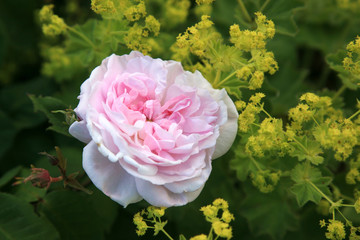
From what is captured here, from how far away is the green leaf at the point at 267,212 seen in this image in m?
1.06

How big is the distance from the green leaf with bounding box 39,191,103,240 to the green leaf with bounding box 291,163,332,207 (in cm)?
47

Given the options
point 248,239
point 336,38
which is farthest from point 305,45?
point 248,239

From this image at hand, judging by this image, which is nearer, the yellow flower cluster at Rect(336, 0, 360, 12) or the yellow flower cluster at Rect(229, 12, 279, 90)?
the yellow flower cluster at Rect(229, 12, 279, 90)

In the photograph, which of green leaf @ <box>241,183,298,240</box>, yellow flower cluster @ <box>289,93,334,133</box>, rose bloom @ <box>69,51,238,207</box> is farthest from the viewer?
green leaf @ <box>241,183,298,240</box>

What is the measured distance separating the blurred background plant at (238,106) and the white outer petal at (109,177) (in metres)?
0.11

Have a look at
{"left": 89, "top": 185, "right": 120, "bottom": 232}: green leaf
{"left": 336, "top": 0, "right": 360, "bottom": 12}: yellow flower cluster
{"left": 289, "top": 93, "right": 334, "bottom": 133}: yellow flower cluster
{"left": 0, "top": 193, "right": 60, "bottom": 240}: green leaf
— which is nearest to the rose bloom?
{"left": 289, "top": 93, "right": 334, "bottom": 133}: yellow flower cluster

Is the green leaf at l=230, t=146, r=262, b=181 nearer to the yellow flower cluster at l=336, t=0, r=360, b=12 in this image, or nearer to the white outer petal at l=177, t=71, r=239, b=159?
the white outer petal at l=177, t=71, r=239, b=159

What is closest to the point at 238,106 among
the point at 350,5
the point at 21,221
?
the point at 21,221

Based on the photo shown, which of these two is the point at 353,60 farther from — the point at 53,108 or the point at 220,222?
the point at 53,108

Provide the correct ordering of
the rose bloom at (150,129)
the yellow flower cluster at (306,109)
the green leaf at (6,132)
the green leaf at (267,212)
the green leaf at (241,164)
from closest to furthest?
the rose bloom at (150,129)
the yellow flower cluster at (306,109)
the green leaf at (241,164)
the green leaf at (267,212)
the green leaf at (6,132)

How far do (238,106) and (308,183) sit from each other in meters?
0.21

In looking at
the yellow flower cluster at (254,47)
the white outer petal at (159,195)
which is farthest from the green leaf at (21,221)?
the yellow flower cluster at (254,47)

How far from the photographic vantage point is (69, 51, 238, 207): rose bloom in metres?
0.67

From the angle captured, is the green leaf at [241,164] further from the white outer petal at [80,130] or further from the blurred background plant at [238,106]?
the white outer petal at [80,130]
